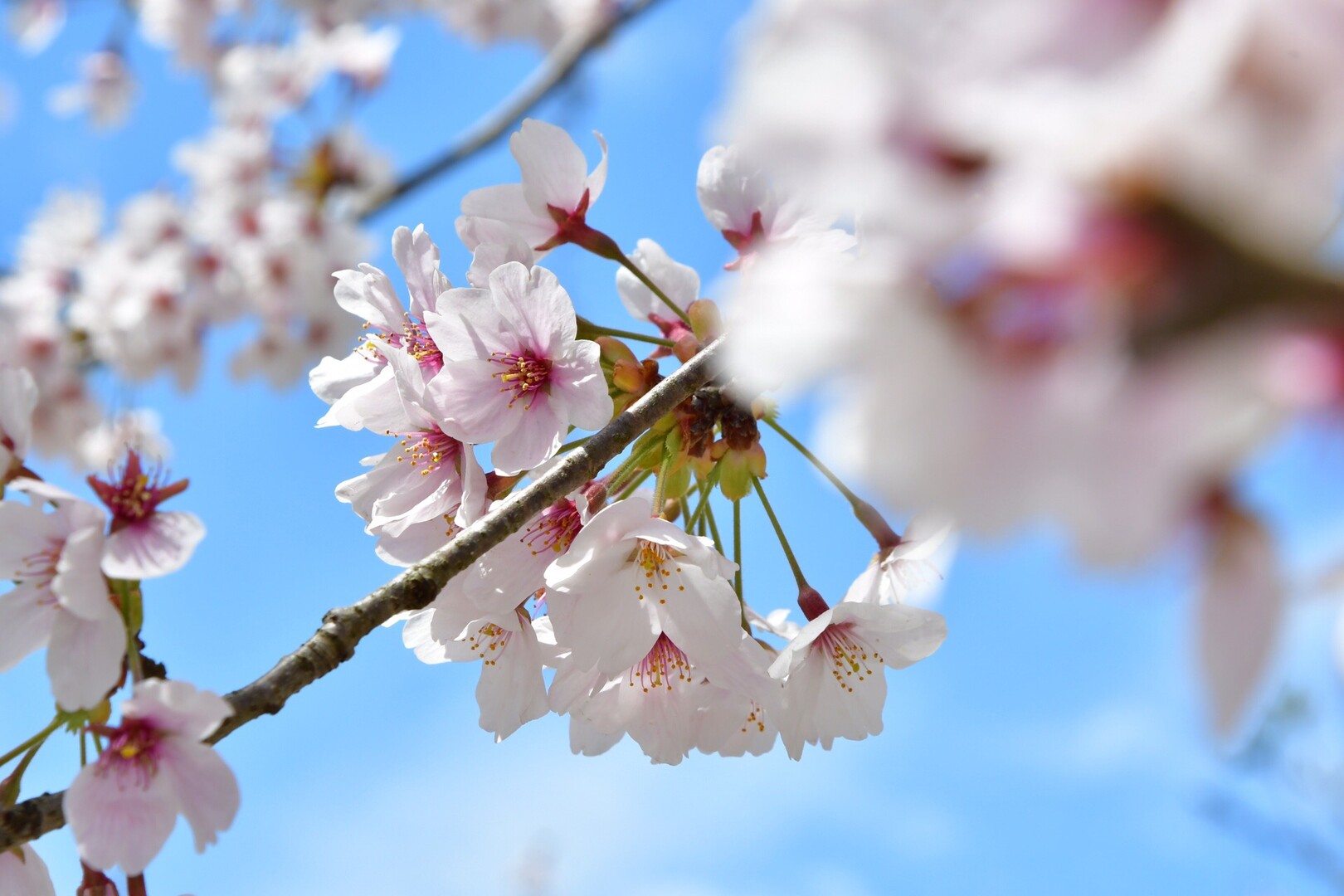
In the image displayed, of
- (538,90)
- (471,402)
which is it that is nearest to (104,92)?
(538,90)

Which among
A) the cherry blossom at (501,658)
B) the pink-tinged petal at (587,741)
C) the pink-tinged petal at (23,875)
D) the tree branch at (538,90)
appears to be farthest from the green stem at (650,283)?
the tree branch at (538,90)

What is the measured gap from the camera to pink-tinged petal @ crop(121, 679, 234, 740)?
3.20ft

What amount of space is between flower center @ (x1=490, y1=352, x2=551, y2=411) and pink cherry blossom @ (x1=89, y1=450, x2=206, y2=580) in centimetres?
44

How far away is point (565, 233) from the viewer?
5.53ft

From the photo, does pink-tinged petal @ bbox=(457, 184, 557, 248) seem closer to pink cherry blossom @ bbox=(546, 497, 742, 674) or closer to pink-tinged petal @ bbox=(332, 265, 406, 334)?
pink-tinged petal @ bbox=(332, 265, 406, 334)

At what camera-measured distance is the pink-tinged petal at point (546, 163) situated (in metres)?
1.57

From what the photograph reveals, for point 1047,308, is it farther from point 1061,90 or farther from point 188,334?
point 188,334

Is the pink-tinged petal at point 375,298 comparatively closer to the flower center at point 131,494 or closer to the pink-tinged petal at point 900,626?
the flower center at point 131,494

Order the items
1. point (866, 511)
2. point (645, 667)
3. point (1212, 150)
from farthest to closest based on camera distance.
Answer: point (866, 511), point (645, 667), point (1212, 150)

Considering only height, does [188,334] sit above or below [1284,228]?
above

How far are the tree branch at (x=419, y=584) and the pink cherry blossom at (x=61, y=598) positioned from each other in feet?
0.43

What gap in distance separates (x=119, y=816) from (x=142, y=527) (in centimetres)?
31

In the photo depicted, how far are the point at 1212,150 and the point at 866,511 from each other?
132 cm

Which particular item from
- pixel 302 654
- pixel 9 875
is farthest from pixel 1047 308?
pixel 9 875
